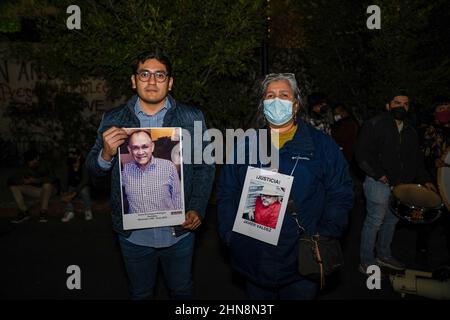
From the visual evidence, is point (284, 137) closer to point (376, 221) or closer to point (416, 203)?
point (416, 203)

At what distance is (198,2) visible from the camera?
21.9 feet

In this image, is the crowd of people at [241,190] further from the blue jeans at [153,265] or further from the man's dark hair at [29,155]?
the man's dark hair at [29,155]

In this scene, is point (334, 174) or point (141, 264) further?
point (141, 264)

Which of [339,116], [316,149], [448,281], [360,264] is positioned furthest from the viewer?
[339,116]

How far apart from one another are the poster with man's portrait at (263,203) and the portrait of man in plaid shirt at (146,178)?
1.56 ft

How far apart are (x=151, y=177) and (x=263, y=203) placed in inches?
28.7

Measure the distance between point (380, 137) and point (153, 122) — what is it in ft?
8.91

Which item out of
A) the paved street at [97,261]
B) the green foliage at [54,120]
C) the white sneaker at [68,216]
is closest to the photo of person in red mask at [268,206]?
the paved street at [97,261]

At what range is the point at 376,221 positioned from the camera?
511 centimetres

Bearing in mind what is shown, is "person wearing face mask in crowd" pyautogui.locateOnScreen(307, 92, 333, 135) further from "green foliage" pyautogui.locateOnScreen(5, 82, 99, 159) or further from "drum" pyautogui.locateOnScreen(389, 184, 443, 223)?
"green foliage" pyautogui.locateOnScreen(5, 82, 99, 159)

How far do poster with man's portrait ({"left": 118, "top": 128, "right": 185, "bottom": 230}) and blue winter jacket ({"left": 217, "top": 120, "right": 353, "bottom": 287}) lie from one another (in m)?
0.45
